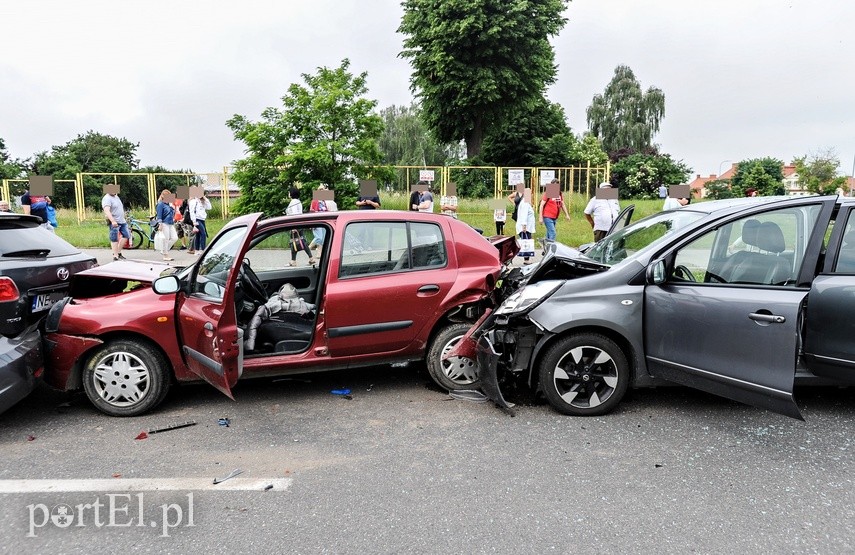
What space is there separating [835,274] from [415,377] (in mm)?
3445

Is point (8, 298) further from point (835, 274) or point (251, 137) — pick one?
point (251, 137)

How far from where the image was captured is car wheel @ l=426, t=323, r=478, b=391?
194 inches

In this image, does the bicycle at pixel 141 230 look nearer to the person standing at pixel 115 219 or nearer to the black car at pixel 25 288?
the person standing at pixel 115 219

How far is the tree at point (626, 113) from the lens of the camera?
5556cm

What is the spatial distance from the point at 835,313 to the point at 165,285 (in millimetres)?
4831

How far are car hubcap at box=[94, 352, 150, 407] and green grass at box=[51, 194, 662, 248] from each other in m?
13.1

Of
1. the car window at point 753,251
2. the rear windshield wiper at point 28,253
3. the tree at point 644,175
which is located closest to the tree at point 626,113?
the tree at point 644,175

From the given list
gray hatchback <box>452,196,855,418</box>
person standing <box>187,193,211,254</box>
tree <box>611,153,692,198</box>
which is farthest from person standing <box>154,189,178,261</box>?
tree <box>611,153,692,198</box>

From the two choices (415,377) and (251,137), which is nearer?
(415,377)

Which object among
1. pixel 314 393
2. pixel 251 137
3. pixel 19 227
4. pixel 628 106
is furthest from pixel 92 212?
pixel 628 106

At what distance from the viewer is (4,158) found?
1870 inches

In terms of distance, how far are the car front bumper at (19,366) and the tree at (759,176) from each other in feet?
135

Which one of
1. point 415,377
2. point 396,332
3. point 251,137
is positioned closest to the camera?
point 396,332

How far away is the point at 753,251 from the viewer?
4.32 meters
